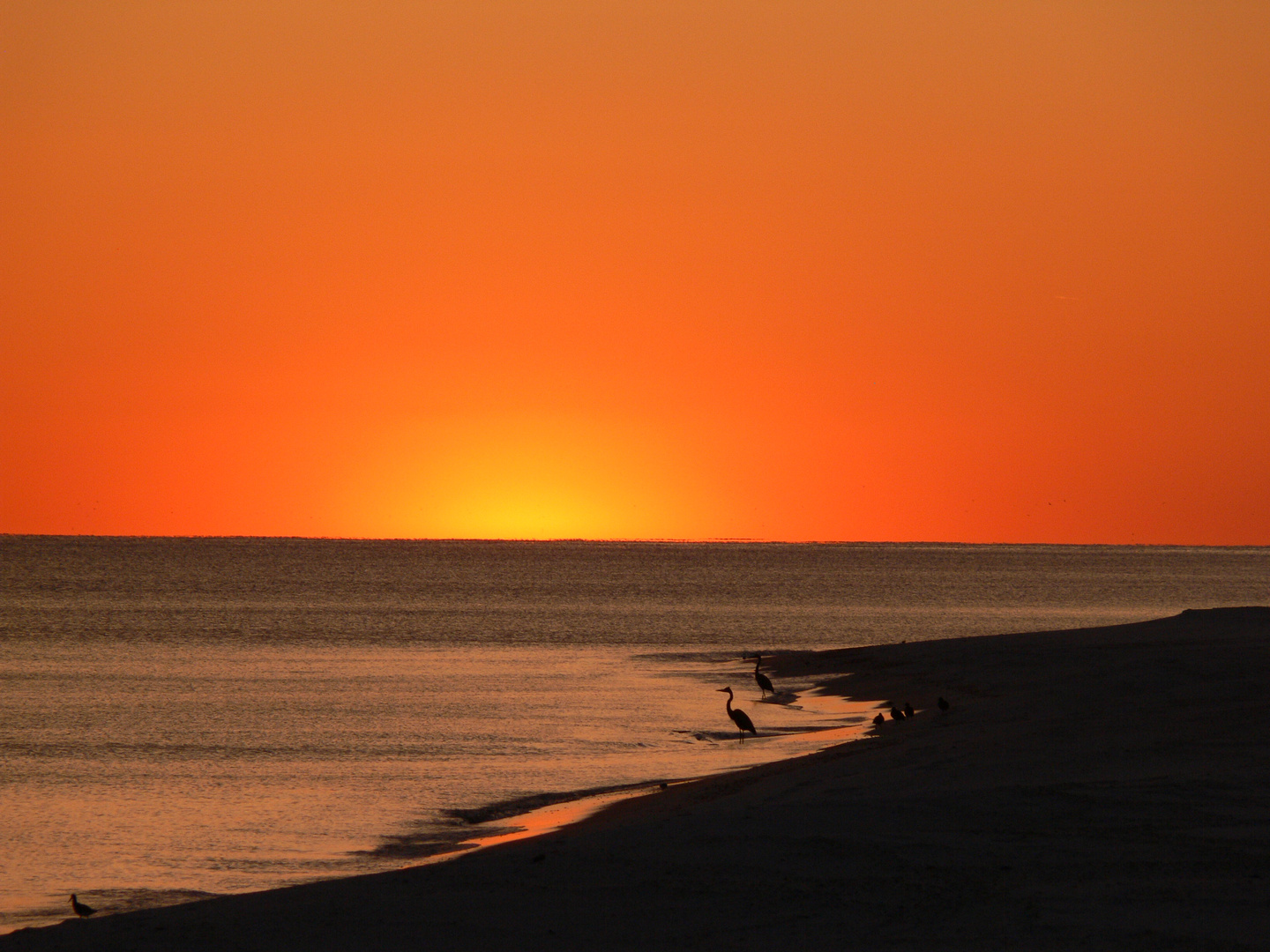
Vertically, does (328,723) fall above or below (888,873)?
above

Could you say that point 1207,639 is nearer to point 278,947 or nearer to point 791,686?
point 791,686

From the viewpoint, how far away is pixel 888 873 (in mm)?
11695

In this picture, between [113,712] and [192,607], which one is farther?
[192,607]

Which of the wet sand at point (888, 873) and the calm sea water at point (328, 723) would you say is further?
the calm sea water at point (328, 723)

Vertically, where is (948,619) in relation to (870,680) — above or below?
above

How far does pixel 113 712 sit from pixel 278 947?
26970 mm

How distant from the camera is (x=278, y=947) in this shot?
419 inches

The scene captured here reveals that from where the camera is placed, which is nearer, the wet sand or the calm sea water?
the wet sand

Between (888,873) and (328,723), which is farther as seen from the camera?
(328,723)

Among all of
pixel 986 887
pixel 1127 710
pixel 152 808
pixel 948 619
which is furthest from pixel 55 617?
pixel 986 887

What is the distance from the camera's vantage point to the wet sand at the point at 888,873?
33.9 ft

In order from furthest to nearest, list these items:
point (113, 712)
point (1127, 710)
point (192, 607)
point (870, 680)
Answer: point (192, 607) → point (870, 680) → point (113, 712) → point (1127, 710)

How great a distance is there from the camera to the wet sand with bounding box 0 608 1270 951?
1034cm

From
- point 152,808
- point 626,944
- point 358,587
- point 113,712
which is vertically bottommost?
point 626,944
